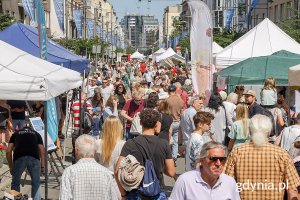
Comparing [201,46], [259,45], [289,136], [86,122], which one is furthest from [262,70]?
[289,136]

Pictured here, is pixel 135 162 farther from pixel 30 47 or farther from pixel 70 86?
pixel 30 47

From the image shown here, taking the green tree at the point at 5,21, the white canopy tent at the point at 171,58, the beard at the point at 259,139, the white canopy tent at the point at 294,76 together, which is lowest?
the beard at the point at 259,139

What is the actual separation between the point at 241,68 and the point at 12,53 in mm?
8612

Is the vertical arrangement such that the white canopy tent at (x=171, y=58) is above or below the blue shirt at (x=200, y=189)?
above

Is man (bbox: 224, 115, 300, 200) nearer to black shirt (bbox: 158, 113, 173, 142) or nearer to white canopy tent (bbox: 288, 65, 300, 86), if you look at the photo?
white canopy tent (bbox: 288, 65, 300, 86)

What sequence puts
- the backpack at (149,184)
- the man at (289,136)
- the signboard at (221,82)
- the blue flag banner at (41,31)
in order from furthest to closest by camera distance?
the signboard at (221,82) → the blue flag banner at (41,31) → the man at (289,136) → the backpack at (149,184)

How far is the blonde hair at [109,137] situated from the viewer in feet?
25.5

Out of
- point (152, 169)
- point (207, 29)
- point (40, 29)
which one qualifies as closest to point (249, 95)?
point (207, 29)

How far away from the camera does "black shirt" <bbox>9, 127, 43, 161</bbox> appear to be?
29.3 ft

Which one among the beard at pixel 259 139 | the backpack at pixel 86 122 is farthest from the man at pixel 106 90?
the beard at pixel 259 139

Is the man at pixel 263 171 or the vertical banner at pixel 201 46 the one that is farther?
the vertical banner at pixel 201 46

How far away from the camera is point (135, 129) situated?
34.9ft

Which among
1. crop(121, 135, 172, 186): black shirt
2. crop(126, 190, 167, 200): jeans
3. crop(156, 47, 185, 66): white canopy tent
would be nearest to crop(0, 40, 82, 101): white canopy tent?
crop(121, 135, 172, 186): black shirt

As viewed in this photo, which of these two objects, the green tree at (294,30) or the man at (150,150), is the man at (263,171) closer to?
the man at (150,150)
